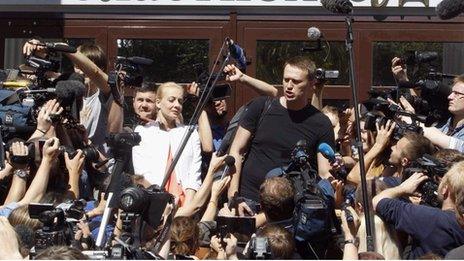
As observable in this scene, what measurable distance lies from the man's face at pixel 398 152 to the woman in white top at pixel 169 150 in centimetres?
149

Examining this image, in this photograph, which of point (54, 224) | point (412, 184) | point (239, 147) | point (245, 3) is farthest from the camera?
point (245, 3)

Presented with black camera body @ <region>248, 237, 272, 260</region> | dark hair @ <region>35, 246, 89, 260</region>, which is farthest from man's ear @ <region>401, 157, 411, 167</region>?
dark hair @ <region>35, 246, 89, 260</region>

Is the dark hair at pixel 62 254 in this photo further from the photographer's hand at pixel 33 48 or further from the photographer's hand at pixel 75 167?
the photographer's hand at pixel 33 48

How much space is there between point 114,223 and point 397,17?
13.5ft

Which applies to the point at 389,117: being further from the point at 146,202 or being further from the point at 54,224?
the point at 54,224

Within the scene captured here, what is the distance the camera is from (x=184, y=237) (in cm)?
661

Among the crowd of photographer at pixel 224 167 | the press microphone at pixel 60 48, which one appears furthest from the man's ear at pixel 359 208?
the press microphone at pixel 60 48

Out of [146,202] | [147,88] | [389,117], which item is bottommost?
[146,202]

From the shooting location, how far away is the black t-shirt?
786cm

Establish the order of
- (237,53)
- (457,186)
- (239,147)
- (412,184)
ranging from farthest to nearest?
1. (237,53)
2. (239,147)
3. (412,184)
4. (457,186)

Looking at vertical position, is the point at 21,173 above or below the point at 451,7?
below

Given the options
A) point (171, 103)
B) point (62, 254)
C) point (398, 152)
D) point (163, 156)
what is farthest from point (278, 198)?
point (62, 254)

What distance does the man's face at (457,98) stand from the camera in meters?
7.78

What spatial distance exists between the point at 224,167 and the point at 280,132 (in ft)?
1.55
